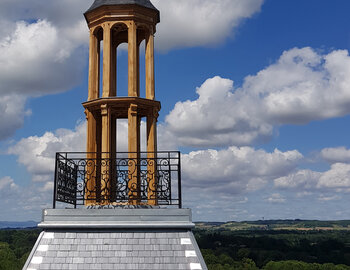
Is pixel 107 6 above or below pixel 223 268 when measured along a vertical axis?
above

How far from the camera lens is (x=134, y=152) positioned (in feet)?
39.9

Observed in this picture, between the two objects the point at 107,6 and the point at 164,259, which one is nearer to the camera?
the point at 164,259

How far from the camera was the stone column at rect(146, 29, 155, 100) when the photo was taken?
44.2 ft

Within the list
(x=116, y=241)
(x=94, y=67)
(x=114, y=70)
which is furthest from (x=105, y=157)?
(x=114, y=70)

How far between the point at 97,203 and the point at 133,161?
1.49 metres

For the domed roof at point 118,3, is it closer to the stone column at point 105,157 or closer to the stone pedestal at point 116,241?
the stone column at point 105,157

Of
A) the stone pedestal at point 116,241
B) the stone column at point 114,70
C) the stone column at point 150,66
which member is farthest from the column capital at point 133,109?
the stone pedestal at point 116,241

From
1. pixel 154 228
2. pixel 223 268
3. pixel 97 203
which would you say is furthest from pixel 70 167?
pixel 223 268

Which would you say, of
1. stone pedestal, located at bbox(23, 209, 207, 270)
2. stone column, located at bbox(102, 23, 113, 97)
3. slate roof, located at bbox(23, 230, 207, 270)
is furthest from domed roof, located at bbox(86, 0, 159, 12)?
slate roof, located at bbox(23, 230, 207, 270)

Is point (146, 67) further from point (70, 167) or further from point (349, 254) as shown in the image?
point (349, 254)

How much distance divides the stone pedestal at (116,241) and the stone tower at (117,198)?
2cm

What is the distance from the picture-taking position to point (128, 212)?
10.6m

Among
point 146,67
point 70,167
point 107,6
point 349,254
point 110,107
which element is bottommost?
point 349,254

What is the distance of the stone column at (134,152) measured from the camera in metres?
11.5
